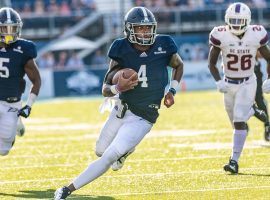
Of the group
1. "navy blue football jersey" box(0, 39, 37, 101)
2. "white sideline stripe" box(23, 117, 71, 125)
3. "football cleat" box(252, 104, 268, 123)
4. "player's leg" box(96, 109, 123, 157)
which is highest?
"navy blue football jersey" box(0, 39, 37, 101)

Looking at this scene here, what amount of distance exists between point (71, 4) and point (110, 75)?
58.5 feet

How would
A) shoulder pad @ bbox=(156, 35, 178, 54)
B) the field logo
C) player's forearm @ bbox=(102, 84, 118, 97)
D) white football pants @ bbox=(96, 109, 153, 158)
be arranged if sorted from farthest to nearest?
the field logo < shoulder pad @ bbox=(156, 35, 178, 54) < player's forearm @ bbox=(102, 84, 118, 97) < white football pants @ bbox=(96, 109, 153, 158)

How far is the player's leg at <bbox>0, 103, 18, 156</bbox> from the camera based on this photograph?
6.84m

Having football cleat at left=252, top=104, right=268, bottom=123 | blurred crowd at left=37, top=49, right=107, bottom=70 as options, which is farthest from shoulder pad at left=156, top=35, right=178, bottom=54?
blurred crowd at left=37, top=49, right=107, bottom=70

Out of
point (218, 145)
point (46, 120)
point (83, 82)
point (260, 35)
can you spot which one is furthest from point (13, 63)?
point (83, 82)

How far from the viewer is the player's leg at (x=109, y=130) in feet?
20.1

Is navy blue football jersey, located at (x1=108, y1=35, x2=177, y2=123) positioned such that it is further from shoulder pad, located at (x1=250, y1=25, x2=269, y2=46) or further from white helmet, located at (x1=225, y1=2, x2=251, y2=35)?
shoulder pad, located at (x1=250, y1=25, x2=269, y2=46)

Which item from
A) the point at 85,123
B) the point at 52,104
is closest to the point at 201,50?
the point at 52,104

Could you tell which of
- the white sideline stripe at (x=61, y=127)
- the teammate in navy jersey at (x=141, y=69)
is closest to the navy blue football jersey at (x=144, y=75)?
the teammate in navy jersey at (x=141, y=69)

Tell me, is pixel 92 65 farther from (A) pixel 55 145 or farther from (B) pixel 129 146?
(B) pixel 129 146

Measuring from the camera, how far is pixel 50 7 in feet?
75.4

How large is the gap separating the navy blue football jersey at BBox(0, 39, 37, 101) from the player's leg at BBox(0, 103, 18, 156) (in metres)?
0.10

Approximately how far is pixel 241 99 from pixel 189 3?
55.0ft

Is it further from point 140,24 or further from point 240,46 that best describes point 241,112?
point 140,24
